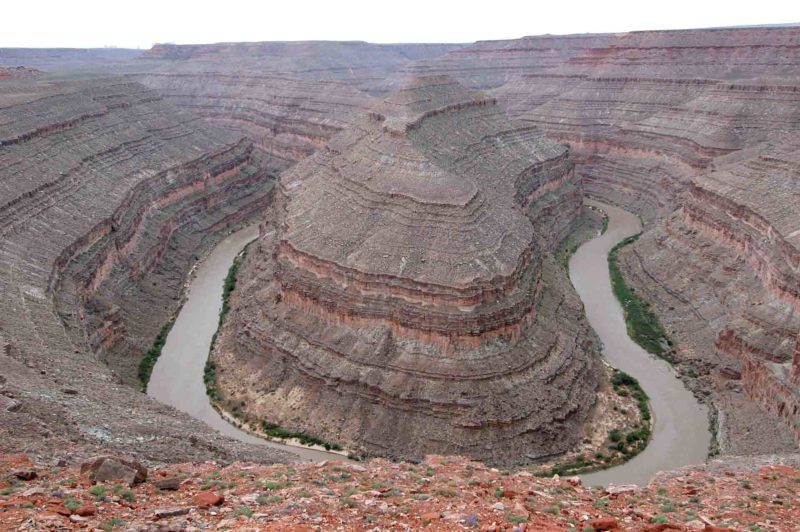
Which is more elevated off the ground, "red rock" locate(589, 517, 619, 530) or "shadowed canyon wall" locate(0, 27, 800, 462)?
"shadowed canyon wall" locate(0, 27, 800, 462)

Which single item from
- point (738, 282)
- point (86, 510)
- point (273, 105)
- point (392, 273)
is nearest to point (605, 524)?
point (86, 510)

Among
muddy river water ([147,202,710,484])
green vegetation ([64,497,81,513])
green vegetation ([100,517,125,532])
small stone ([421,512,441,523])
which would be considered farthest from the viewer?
muddy river water ([147,202,710,484])

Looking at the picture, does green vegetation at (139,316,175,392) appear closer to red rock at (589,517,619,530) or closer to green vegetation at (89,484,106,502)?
green vegetation at (89,484,106,502)

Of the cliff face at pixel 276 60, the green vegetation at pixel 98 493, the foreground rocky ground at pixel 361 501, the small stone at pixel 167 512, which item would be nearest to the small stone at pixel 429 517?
the foreground rocky ground at pixel 361 501

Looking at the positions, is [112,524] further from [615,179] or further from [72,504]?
[615,179]

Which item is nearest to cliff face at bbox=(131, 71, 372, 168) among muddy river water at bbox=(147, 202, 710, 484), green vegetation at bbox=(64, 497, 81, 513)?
muddy river water at bbox=(147, 202, 710, 484)

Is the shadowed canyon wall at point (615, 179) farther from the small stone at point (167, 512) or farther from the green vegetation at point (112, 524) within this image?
the green vegetation at point (112, 524)

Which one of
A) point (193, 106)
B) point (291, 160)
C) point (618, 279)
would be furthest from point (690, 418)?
point (193, 106)
